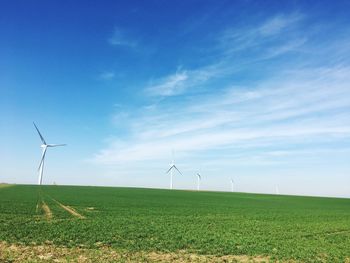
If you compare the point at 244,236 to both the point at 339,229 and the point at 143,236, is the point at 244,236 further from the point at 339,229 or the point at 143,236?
the point at 339,229

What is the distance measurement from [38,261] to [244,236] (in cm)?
1709

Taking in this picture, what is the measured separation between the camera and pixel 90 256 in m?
21.1

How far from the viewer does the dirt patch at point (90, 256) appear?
66.7 feet

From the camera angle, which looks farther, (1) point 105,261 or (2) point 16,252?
(2) point 16,252

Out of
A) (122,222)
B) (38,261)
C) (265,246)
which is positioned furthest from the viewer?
(122,222)

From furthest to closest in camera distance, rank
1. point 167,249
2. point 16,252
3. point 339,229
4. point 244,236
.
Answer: point 339,229 < point 244,236 < point 167,249 < point 16,252

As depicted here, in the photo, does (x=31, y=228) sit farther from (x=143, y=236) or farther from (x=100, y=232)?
(x=143, y=236)

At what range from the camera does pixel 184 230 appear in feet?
108

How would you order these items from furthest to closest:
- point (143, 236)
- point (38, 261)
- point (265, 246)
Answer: point (143, 236), point (265, 246), point (38, 261)

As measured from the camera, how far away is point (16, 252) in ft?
70.3

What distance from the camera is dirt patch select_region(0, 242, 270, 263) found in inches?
801

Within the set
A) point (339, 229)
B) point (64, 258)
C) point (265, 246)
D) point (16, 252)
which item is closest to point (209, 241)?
point (265, 246)

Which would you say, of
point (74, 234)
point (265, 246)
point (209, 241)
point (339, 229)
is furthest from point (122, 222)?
point (339, 229)

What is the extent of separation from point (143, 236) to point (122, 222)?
8.48 meters
